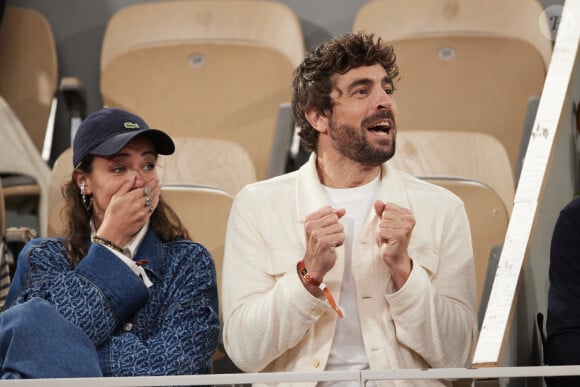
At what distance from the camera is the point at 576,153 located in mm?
1678

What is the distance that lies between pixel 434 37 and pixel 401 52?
0.27ft

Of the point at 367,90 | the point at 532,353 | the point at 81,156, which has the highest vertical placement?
the point at 367,90

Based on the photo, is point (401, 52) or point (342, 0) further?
point (342, 0)

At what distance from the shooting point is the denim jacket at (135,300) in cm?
134

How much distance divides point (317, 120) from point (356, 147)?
0.30 feet

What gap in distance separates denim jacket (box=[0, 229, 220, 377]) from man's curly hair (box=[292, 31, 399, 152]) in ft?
0.94

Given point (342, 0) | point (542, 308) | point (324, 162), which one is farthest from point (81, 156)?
point (342, 0)

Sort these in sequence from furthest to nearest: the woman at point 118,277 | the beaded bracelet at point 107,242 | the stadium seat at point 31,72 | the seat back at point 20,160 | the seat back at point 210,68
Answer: the stadium seat at point 31,72 < the seat back at point 210,68 < the seat back at point 20,160 < the beaded bracelet at point 107,242 < the woman at point 118,277

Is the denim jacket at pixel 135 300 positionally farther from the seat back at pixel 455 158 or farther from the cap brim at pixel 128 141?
the seat back at pixel 455 158

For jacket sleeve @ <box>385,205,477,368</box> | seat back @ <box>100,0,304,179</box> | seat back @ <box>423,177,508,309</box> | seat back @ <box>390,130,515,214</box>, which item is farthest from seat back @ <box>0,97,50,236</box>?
jacket sleeve @ <box>385,205,477,368</box>

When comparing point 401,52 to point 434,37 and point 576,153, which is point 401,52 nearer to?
point 434,37

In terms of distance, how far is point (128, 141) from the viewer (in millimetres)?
1465

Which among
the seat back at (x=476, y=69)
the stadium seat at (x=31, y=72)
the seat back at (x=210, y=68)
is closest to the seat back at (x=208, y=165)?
the seat back at (x=210, y=68)

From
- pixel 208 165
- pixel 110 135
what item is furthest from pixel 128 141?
pixel 208 165
